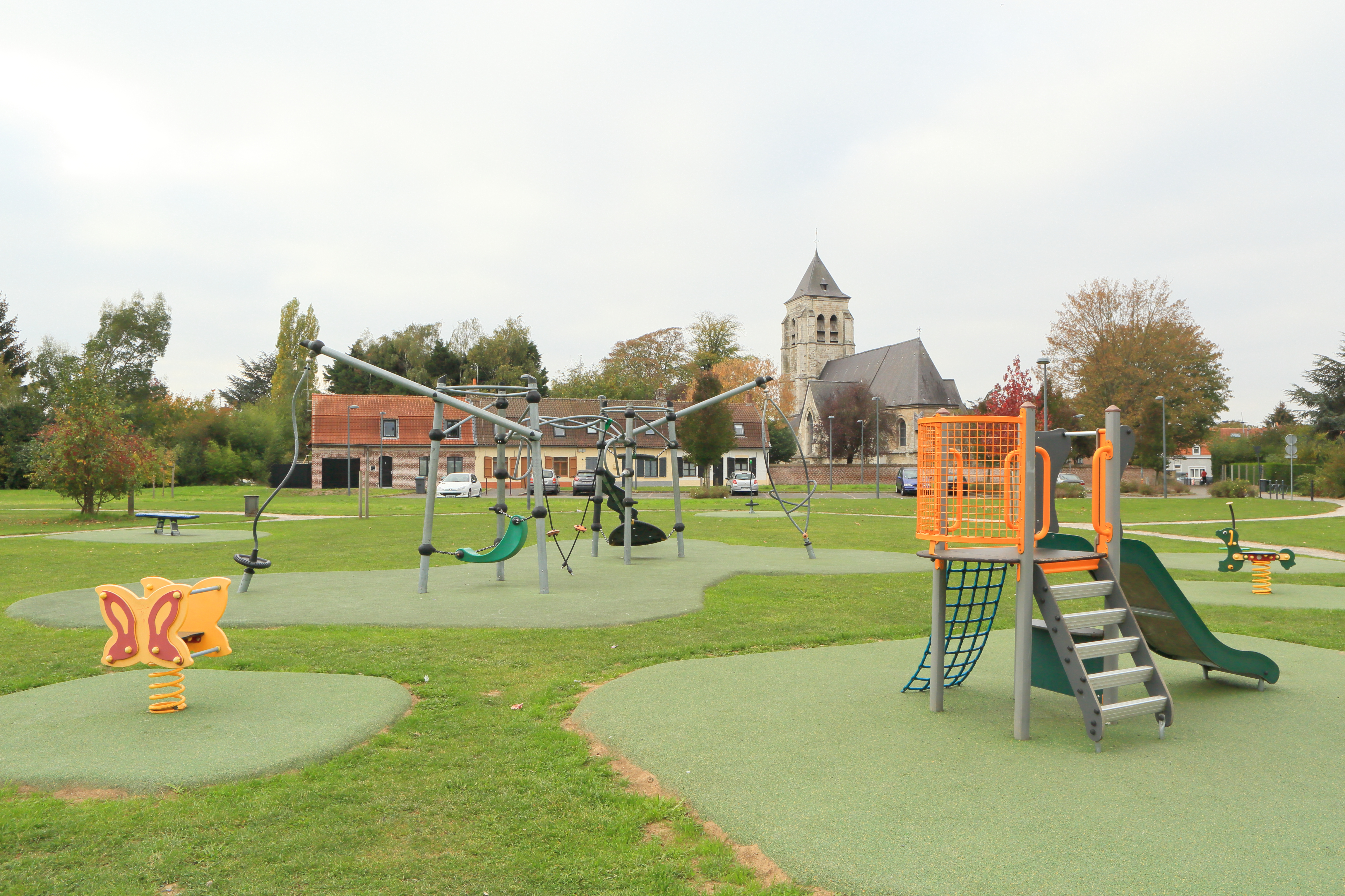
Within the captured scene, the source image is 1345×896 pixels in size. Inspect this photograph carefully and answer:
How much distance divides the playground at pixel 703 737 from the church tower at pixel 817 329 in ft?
294

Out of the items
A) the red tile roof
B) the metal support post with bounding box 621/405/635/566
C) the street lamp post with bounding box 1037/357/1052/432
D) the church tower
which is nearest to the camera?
the metal support post with bounding box 621/405/635/566

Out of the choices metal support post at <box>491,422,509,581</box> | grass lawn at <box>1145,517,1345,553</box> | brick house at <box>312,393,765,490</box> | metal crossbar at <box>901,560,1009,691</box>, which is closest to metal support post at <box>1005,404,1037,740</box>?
metal crossbar at <box>901,560,1009,691</box>

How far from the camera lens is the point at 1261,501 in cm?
4062

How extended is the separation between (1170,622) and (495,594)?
24.3 ft

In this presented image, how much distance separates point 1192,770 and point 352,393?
74.8 meters

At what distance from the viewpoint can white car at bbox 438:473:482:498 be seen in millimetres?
44406

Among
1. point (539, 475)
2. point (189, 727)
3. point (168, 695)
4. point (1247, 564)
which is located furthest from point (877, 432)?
point (189, 727)

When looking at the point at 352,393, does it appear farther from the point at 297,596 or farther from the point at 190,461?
the point at 297,596

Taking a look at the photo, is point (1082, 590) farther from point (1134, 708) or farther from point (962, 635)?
point (962, 635)

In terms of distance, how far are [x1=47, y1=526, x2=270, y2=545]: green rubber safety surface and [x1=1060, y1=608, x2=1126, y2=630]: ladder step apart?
17.3m

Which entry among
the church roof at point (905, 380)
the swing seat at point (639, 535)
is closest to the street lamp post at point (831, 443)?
the church roof at point (905, 380)

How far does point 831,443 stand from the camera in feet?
225

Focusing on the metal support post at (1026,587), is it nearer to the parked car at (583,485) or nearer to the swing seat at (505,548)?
the swing seat at (505,548)

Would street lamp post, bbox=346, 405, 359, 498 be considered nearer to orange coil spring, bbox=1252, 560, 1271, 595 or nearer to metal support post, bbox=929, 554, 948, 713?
orange coil spring, bbox=1252, 560, 1271, 595
